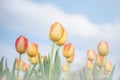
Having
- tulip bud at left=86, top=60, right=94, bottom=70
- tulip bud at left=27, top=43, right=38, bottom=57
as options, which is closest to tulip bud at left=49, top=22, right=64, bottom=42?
tulip bud at left=27, top=43, right=38, bottom=57

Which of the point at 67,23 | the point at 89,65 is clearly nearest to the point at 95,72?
the point at 89,65

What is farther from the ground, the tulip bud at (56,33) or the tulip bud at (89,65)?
the tulip bud at (56,33)

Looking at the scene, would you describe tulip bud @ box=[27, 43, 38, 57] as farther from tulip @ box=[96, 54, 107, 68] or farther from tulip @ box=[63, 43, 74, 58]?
tulip @ box=[96, 54, 107, 68]

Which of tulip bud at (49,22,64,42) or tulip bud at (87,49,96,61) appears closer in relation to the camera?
tulip bud at (49,22,64,42)

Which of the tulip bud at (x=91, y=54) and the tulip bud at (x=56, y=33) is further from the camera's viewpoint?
the tulip bud at (x=91, y=54)

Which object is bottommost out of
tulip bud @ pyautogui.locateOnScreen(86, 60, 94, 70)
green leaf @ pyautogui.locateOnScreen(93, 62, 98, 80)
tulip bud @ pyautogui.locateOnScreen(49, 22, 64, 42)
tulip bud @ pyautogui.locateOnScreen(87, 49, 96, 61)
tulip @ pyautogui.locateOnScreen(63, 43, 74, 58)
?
green leaf @ pyautogui.locateOnScreen(93, 62, 98, 80)

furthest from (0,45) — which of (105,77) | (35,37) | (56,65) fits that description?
(105,77)

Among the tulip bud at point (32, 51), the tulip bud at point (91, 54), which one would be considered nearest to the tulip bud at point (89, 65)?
the tulip bud at point (91, 54)

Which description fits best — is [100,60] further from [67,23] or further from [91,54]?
[67,23]

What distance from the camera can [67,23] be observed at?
27.3 inches

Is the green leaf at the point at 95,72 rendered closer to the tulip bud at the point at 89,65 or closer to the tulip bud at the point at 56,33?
the tulip bud at the point at 89,65

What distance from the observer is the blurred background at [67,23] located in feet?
2.13

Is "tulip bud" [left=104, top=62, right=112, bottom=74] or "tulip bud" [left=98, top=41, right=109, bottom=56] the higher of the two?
"tulip bud" [left=98, top=41, right=109, bottom=56]

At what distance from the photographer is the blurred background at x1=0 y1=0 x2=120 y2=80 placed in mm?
650
